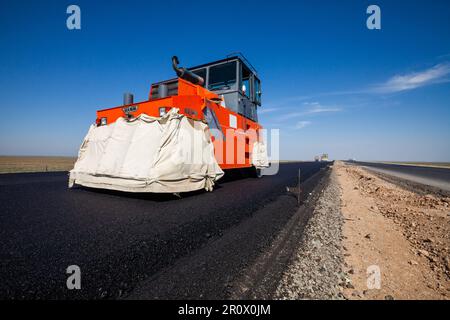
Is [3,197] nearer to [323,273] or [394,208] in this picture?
[323,273]

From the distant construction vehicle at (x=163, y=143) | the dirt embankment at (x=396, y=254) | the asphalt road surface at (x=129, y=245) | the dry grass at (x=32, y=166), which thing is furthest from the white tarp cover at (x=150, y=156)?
the dry grass at (x=32, y=166)

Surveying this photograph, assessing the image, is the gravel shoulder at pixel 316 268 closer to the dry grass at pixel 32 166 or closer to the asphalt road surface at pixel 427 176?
the asphalt road surface at pixel 427 176

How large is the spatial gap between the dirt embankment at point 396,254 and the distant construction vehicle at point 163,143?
10.4ft

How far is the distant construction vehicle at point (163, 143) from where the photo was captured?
158 inches

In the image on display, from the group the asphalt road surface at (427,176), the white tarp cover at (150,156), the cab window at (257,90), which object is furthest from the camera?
the asphalt road surface at (427,176)

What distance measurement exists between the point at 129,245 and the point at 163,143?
2.37 meters

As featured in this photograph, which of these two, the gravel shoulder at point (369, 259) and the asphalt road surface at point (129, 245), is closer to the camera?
the asphalt road surface at point (129, 245)

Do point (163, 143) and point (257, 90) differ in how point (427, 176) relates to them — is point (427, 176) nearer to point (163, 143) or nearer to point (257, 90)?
point (257, 90)

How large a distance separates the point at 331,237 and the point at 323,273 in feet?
3.44

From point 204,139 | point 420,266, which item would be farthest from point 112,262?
point 204,139

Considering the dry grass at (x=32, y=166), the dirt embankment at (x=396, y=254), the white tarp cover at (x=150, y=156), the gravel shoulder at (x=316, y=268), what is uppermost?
the white tarp cover at (x=150, y=156)

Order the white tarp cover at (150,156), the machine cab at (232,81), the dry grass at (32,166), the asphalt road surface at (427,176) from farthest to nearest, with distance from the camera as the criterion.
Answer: the dry grass at (32,166), the asphalt road surface at (427,176), the machine cab at (232,81), the white tarp cover at (150,156)

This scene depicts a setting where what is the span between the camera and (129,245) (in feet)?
6.79

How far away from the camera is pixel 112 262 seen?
67.7 inches
